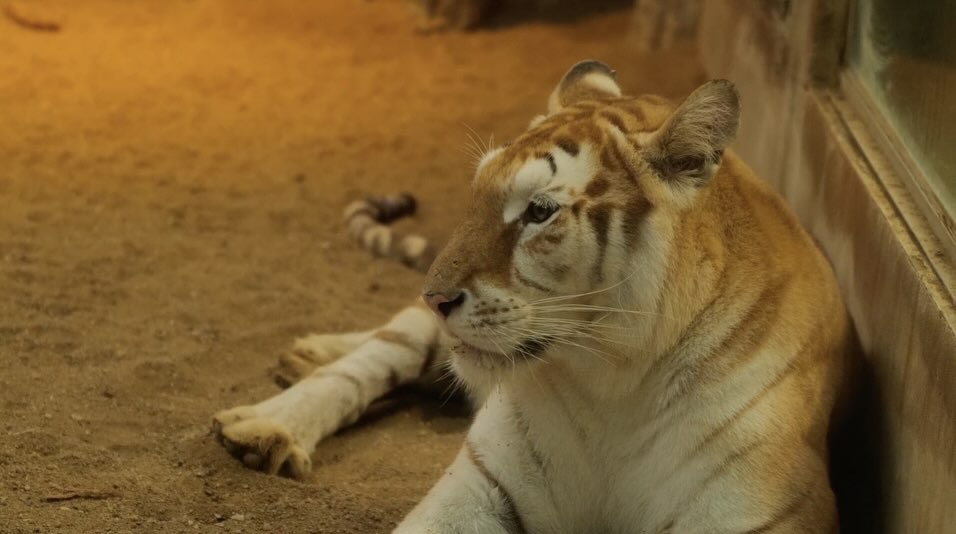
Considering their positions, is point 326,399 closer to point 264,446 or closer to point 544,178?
point 264,446

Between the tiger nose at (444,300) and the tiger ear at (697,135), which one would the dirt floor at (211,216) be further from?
the tiger ear at (697,135)

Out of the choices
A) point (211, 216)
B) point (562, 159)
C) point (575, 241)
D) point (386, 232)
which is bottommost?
point (211, 216)

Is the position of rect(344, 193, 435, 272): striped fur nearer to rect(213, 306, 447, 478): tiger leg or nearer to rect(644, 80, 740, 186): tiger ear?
rect(213, 306, 447, 478): tiger leg

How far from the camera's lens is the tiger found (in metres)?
2.35

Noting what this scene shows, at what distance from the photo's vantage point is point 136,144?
597 cm

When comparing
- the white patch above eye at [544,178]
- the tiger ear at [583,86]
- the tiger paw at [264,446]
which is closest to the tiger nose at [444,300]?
the white patch above eye at [544,178]

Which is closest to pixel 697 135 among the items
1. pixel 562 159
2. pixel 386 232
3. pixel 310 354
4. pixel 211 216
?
pixel 562 159

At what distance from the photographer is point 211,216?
5.16 metres

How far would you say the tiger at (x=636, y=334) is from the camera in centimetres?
235

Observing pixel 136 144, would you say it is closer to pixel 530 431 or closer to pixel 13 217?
pixel 13 217

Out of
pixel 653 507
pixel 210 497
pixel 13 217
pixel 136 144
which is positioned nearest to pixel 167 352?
pixel 210 497

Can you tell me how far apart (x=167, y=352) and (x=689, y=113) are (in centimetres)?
210

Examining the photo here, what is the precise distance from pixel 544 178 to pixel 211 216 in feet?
10.1

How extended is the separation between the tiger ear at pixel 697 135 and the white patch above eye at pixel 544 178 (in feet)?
0.43
